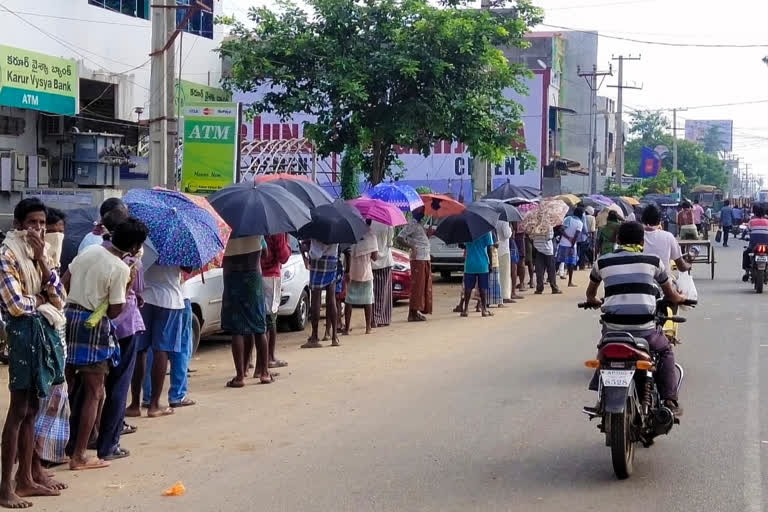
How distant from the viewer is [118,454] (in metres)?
7.48

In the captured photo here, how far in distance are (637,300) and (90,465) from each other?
392cm

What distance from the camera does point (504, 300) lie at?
62.5ft

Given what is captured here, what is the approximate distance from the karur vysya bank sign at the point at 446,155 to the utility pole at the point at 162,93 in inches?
774

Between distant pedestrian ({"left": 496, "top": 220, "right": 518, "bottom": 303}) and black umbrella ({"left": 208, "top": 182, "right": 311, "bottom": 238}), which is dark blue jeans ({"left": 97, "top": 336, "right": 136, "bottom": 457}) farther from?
distant pedestrian ({"left": 496, "top": 220, "right": 518, "bottom": 303})

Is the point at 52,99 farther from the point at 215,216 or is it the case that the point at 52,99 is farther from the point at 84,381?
the point at 84,381

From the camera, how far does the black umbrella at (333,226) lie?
1269 cm

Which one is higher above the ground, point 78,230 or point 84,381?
point 78,230

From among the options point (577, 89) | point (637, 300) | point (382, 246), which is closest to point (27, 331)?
point (637, 300)

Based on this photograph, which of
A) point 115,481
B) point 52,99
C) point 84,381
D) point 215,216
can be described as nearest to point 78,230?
point 215,216

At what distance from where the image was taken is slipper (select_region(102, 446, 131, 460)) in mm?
7398

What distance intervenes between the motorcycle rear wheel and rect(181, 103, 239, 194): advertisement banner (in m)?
Result: 12.8

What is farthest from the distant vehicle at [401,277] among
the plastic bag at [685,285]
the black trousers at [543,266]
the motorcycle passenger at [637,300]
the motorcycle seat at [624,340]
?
the motorcycle seat at [624,340]

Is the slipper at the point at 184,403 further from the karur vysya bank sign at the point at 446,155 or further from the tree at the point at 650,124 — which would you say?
the tree at the point at 650,124

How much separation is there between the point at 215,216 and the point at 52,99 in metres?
15.1
